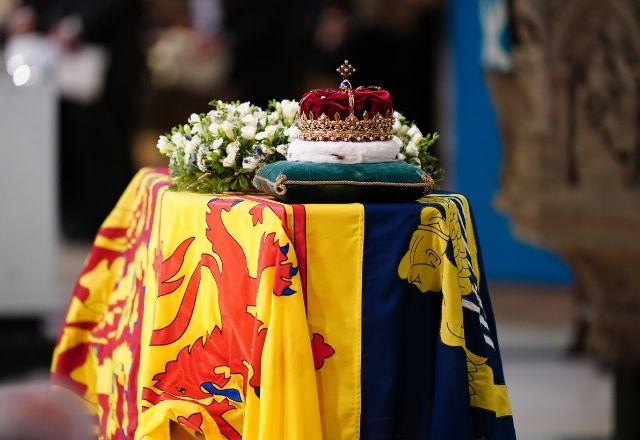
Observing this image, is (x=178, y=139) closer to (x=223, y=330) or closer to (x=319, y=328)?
(x=223, y=330)

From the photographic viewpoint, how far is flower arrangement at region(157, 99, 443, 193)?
2.76 m

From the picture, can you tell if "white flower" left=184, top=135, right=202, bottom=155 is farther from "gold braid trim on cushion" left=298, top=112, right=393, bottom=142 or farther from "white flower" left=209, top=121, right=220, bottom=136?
"gold braid trim on cushion" left=298, top=112, right=393, bottom=142

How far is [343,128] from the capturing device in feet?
8.39

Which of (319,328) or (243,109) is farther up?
(243,109)

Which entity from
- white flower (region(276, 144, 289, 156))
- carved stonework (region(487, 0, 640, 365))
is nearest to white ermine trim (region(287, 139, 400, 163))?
white flower (region(276, 144, 289, 156))

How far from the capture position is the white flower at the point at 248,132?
2764 mm

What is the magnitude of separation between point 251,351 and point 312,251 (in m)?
0.22

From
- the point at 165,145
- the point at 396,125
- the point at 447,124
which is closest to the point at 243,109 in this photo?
the point at 165,145

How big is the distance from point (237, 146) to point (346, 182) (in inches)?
15.2

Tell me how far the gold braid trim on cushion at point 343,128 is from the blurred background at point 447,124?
1.50 m

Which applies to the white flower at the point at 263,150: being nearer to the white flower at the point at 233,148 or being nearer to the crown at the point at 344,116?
the white flower at the point at 233,148

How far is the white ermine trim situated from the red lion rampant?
158 mm

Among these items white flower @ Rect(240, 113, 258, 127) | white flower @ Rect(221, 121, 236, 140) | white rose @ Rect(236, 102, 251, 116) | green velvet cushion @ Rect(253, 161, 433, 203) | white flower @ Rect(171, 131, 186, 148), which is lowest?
green velvet cushion @ Rect(253, 161, 433, 203)

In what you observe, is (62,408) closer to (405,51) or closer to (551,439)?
(551,439)
